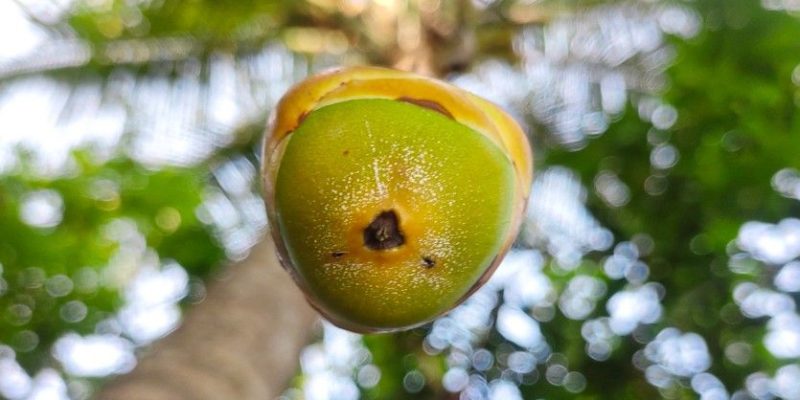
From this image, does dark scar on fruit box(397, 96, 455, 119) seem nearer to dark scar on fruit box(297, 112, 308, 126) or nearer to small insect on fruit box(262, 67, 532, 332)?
small insect on fruit box(262, 67, 532, 332)

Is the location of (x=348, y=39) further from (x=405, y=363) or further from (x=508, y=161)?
(x=508, y=161)

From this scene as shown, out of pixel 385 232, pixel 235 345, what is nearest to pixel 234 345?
pixel 235 345

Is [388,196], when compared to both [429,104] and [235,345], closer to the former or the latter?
[429,104]

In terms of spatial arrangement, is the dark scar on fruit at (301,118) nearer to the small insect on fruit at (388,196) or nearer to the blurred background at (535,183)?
the small insect on fruit at (388,196)

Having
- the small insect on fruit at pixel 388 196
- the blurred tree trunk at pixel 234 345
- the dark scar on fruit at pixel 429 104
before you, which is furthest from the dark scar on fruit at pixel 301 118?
the blurred tree trunk at pixel 234 345

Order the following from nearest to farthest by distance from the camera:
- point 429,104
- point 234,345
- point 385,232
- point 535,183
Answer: point 385,232
point 429,104
point 234,345
point 535,183

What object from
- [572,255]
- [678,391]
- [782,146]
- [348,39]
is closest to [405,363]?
[572,255]
